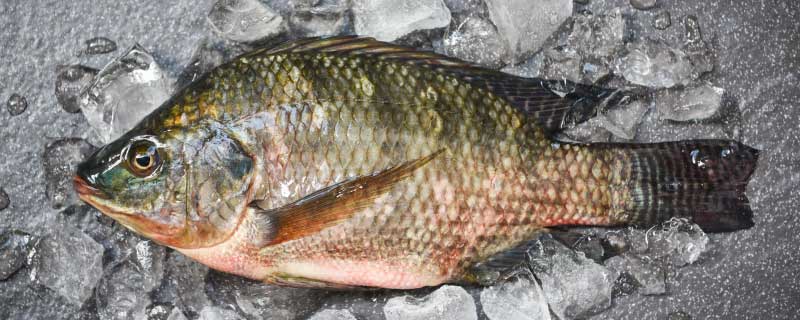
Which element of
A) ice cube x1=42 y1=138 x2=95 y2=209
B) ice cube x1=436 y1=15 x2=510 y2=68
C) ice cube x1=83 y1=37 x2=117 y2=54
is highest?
ice cube x1=436 y1=15 x2=510 y2=68

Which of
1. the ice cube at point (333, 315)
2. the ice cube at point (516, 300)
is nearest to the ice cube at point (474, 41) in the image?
the ice cube at point (516, 300)

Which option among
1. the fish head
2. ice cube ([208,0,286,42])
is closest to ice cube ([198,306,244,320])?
the fish head

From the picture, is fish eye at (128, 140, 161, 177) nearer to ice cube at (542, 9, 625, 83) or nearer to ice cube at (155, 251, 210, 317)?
ice cube at (155, 251, 210, 317)

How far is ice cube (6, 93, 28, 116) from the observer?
7.64 feet

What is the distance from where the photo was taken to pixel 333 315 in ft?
7.38

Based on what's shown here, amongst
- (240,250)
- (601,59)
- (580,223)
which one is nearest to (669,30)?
(601,59)

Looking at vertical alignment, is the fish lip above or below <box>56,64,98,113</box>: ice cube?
above

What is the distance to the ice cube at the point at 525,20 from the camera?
2.29m

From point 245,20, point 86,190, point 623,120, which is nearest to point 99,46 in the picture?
point 245,20

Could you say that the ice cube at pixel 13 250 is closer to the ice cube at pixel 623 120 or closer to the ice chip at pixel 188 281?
the ice chip at pixel 188 281

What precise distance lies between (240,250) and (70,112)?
27.3 inches

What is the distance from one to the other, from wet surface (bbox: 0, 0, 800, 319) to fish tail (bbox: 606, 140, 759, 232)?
233 mm

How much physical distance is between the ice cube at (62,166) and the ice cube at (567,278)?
1.23 metres

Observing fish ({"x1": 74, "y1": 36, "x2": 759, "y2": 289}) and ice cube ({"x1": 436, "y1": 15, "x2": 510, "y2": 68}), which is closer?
fish ({"x1": 74, "y1": 36, "x2": 759, "y2": 289})
